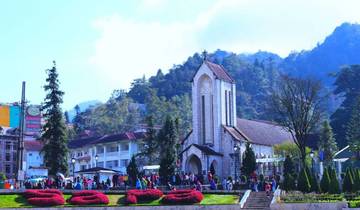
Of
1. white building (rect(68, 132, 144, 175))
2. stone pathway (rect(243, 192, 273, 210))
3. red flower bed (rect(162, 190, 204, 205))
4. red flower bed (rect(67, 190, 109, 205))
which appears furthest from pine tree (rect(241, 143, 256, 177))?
white building (rect(68, 132, 144, 175))

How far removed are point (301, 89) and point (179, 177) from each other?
55.6ft

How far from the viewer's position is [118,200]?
3731 cm

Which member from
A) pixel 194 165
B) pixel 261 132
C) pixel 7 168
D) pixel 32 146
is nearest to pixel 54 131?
pixel 194 165

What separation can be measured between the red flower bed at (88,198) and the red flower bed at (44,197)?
2.42ft

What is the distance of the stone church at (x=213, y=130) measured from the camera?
60.7 meters

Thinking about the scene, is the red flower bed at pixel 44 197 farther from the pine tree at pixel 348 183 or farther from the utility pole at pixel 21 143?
the pine tree at pixel 348 183

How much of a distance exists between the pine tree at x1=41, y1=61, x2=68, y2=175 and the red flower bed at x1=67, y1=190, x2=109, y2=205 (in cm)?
1632

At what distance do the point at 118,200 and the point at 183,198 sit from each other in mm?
4202

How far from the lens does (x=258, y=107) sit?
172 metres

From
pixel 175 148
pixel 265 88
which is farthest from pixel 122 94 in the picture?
pixel 175 148

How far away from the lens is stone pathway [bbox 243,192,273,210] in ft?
121

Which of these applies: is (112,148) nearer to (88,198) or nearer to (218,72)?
(218,72)

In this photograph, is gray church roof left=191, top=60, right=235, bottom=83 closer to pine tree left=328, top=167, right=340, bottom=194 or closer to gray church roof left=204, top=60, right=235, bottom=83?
gray church roof left=204, top=60, right=235, bottom=83

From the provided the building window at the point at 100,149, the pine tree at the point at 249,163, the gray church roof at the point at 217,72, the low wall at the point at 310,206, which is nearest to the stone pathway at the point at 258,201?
the low wall at the point at 310,206
